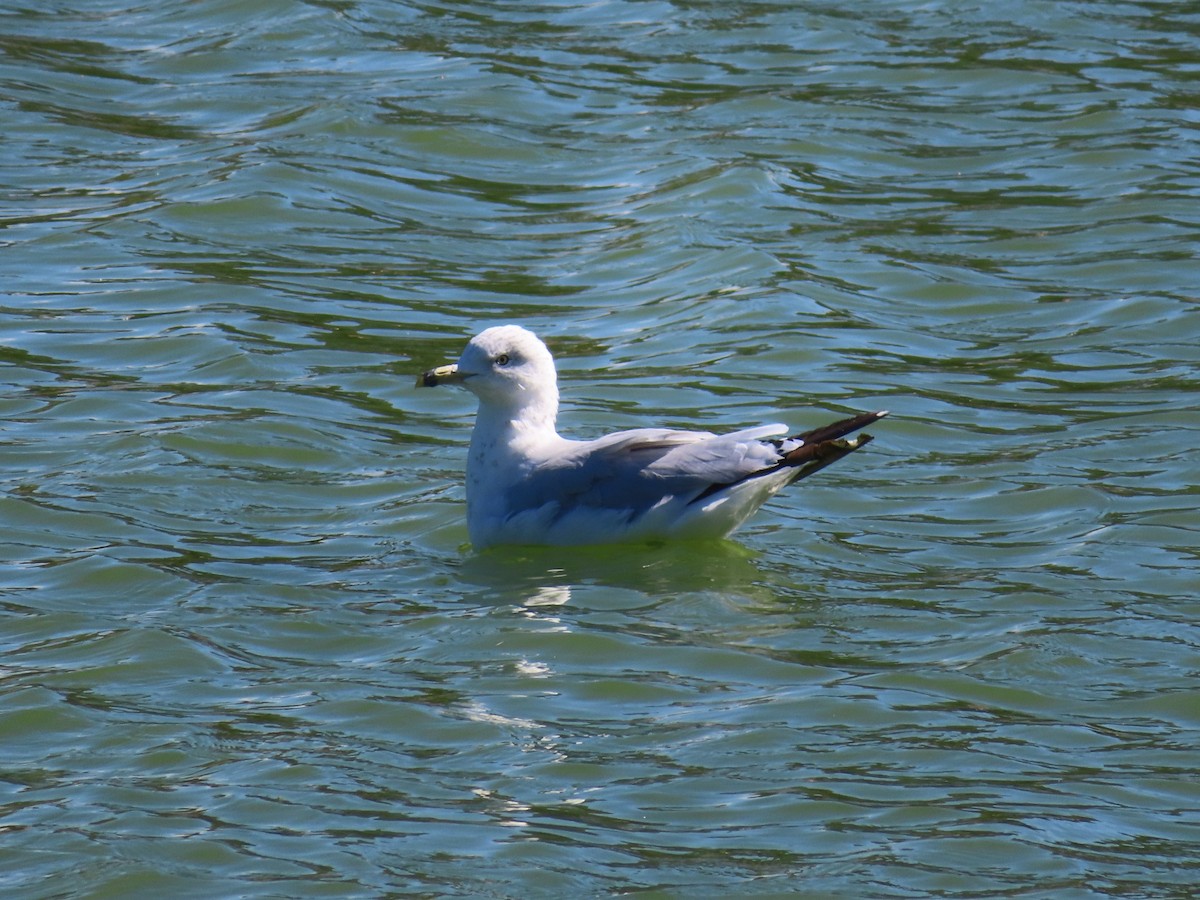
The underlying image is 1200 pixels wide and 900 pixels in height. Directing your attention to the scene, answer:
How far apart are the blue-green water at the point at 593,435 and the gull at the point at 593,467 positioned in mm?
238

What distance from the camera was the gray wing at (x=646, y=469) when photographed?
7.80 meters

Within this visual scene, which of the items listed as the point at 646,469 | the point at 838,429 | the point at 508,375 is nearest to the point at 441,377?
the point at 508,375

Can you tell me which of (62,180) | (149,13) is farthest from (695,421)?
(149,13)

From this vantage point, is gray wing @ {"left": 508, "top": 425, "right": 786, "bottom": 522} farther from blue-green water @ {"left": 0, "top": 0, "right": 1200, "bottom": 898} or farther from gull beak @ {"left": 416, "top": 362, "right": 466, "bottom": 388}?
gull beak @ {"left": 416, "top": 362, "right": 466, "bottom": 388}

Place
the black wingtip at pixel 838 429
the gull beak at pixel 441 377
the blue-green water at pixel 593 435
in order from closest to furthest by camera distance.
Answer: the blue-green water at pixel 593 435
the black wingtip at pixel 838 429
the gull beak at pixel 441 377

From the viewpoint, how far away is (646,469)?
7.90m

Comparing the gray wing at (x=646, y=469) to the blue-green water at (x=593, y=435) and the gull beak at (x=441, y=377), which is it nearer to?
the blue-green water at (x=593, y=435)

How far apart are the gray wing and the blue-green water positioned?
298 millimetres

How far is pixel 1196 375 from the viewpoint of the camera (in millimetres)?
10070

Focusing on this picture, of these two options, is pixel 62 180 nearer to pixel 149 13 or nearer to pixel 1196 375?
pixel 149 13

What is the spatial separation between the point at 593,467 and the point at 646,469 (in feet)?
0.74

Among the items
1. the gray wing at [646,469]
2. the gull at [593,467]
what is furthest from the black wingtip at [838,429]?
the gray wing at [646,469]

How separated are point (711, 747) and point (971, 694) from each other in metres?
0.97

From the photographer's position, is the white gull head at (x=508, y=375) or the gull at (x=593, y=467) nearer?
the gull at (x=593, y=467)
